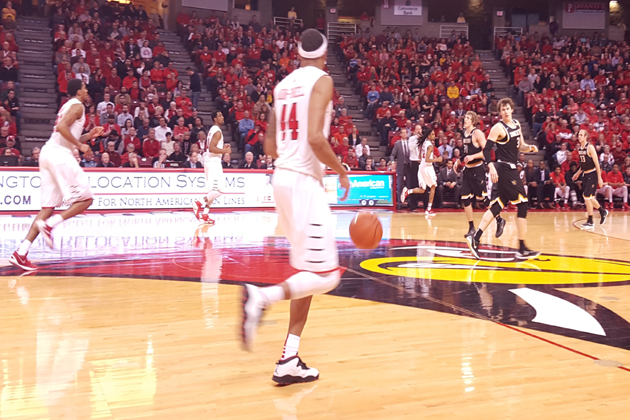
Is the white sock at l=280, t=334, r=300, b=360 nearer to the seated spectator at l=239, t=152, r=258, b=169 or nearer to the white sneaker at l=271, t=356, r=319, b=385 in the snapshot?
the white sneaker at l=271, t=356, r=319, b=385

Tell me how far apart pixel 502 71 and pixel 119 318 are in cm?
2369

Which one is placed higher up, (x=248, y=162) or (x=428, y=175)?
(x=248, y=162)

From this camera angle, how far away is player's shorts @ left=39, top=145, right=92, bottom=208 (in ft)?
21.6

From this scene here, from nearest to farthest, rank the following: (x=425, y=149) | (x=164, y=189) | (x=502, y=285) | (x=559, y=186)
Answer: (x=502, y=285)
(x=164, y=189)
(x=425, y=149)
(x=559, y=186)

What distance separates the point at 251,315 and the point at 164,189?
12.1 meters

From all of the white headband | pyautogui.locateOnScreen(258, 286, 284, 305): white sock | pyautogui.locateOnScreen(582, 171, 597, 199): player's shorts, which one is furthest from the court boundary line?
pyautogui.locateOnScreen(582, 171, 597, 199): player's shorts

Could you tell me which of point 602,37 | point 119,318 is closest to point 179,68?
point 119,318

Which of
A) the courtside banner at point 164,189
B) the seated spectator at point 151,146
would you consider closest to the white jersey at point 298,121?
the courtside banner at point 164,189

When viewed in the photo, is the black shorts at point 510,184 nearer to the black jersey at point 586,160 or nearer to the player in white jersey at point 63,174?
the player in white jersey at point 63,174

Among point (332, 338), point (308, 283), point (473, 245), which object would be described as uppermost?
point (308, 283)

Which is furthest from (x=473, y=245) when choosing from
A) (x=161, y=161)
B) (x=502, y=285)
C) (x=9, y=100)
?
(x=9, y=100)

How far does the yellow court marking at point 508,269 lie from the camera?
6428mm

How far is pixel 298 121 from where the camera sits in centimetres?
339

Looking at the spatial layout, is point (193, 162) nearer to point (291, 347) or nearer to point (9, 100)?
point (9, 100)
